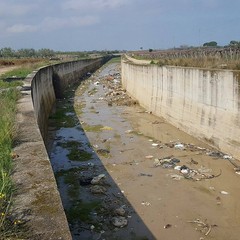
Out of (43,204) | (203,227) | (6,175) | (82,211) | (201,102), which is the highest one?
(6,175)

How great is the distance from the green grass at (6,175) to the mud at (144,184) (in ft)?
6.44

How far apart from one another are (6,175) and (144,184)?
4.83 meters

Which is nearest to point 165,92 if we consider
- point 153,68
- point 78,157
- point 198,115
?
point 153,68

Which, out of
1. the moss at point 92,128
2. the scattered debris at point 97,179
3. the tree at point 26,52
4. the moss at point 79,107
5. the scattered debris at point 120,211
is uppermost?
the tree at point 26,52

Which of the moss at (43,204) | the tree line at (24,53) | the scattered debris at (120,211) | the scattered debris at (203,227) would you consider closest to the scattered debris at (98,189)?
the scattered debris at (120,211)

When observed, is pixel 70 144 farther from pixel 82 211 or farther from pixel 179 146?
pixel 82 211

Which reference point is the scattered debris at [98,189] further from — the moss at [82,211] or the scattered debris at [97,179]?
the moss at [82,211]

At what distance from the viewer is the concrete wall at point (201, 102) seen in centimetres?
1012

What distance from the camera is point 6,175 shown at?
162 inches

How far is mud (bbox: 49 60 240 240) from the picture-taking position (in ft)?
21.1

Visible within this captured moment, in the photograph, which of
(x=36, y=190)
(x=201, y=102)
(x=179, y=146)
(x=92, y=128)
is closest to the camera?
(x=36, y=190)

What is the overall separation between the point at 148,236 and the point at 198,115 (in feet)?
22.7

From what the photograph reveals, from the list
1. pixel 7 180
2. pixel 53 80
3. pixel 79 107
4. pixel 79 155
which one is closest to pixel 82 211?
pixel 7 180

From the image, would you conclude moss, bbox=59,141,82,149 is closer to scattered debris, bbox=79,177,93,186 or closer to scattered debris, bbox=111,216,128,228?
scattered debris, bbox=79,177,93,186
